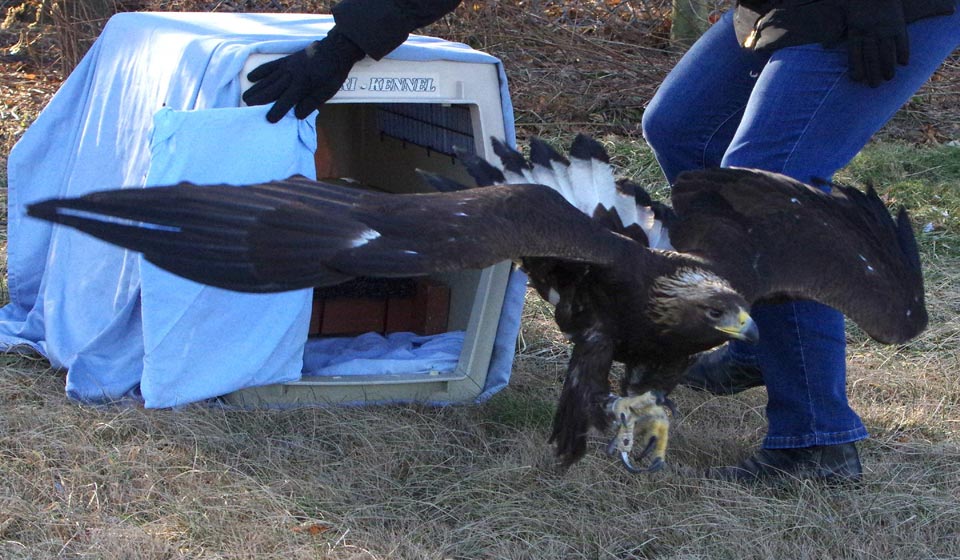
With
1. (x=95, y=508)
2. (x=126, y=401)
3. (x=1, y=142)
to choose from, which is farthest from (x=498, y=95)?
(x=1, y=142)

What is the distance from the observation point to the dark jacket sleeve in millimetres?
3105

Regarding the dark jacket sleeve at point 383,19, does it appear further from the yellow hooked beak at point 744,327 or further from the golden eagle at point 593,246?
the yellow hooked beak at point 744,327

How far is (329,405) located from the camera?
11.5 feet

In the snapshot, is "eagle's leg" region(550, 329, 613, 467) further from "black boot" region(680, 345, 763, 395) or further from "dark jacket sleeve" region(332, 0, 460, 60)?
"dark jacket sleeve" region(332, 0, 460, 60)

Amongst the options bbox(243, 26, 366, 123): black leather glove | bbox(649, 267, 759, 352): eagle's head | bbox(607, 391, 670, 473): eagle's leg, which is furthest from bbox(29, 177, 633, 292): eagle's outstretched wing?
bbox(243, 26, 366, 123): black leather glove

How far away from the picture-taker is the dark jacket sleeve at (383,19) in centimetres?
311

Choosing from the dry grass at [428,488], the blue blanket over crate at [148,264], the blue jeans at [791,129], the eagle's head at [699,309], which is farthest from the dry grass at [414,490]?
the eagle's head at [699,309]

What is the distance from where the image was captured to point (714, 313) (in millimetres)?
2807

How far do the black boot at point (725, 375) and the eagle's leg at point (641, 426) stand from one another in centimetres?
53

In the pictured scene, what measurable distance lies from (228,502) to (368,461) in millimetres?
468

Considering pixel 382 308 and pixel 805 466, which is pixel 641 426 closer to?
pixel 805 466

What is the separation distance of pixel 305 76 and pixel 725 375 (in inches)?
65.3

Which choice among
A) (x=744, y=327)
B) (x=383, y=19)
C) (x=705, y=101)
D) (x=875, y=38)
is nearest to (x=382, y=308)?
(x=383, y=19)

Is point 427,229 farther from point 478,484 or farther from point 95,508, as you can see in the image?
point 95,508
